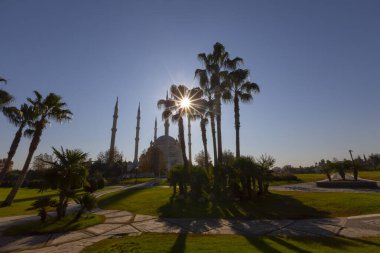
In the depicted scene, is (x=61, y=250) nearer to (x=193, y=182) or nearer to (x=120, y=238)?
(x=120, y=238)

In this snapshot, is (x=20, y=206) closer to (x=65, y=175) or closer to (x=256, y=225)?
(x=65, y=175)

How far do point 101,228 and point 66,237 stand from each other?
5.32 feet

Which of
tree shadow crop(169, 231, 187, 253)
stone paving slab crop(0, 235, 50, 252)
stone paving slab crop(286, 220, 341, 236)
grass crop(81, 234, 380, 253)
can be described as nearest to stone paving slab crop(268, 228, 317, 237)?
stone paving slab crop(286, 220, 341, 236)

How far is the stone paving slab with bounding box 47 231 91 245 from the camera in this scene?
827 cm

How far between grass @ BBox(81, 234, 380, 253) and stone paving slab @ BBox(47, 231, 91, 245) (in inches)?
53.6

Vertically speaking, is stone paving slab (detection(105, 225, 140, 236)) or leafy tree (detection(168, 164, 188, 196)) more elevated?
leafy tree (detection(168, 164, 188, 196))

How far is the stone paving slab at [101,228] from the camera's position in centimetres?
959

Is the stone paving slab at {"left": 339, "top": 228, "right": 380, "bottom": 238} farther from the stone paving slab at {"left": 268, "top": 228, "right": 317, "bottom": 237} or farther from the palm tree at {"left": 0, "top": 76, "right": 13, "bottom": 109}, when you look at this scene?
the palm tree at {"left": 0, "top": 76, "right": 13, "bottom": 109}

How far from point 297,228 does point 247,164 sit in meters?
7.54

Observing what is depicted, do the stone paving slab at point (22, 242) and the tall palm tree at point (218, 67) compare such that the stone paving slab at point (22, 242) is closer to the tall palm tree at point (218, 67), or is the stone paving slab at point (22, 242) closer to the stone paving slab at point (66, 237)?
the stone paving slab at point (66, 237)

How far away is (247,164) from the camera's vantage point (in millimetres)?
16891

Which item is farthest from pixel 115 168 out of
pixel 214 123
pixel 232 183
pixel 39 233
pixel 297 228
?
pixel 297 228

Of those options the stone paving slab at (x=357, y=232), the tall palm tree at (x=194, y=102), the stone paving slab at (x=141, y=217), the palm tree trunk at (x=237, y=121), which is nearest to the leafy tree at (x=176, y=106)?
the tall palm tree at (x=194, y=102)

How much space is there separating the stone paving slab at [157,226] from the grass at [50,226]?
2303 mm
